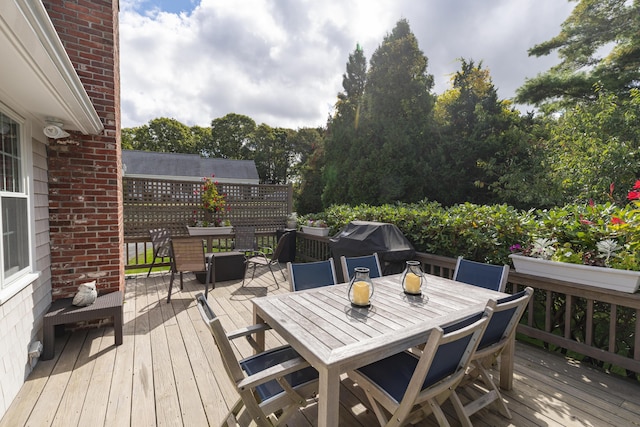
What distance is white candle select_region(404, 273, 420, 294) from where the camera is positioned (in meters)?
2.24

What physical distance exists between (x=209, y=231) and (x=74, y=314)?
12.9 feet

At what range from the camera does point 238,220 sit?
727cm

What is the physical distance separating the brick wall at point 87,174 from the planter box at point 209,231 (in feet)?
10.4

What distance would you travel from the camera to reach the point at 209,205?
668cm

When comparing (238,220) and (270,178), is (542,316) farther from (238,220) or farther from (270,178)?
(270,178)

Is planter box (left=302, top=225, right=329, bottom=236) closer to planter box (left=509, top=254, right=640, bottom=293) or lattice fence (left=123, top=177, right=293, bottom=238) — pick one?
lattice fence (left=123, top=177, right=293, bottom=238)

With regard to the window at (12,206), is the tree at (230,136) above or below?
above

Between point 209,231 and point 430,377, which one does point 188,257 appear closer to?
point 209,231

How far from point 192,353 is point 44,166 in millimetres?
2299

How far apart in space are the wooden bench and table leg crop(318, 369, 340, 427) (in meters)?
2.45

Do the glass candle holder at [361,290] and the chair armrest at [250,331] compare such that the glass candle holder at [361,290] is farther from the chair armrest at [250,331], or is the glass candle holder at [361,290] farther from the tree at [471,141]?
the tree at [471,141]

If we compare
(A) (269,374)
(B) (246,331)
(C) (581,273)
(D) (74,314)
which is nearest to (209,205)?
(D) (74,314)

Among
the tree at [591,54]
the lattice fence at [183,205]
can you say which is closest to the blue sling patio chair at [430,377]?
the lattice fence at [183,205]

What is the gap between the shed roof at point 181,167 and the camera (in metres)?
21.2
